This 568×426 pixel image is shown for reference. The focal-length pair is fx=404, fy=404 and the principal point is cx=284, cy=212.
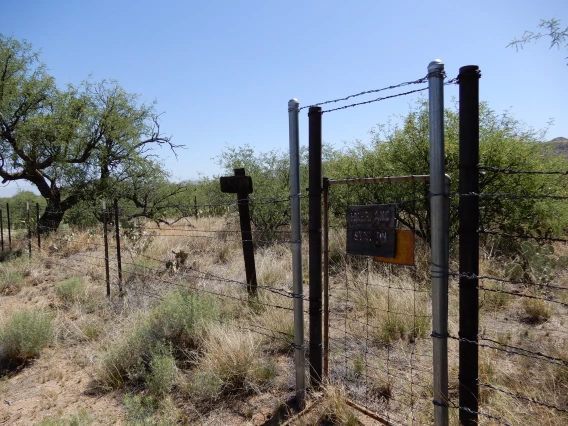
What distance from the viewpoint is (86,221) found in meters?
15.2

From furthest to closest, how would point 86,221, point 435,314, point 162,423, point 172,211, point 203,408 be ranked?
1. point 172,211
2. point 86,221
3. point 203,408
4. point 162,423
5. point 435,314

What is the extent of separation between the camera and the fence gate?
2.73 metres

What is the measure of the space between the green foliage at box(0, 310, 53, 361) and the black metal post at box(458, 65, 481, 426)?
4.79 meters

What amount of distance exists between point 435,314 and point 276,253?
654cm

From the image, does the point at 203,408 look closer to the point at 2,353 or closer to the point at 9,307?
the point at 2,353

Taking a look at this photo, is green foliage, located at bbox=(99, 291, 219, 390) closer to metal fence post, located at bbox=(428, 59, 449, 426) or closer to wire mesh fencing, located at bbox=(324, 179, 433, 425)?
wire mesh fencing, located at bbox=(324, 179, 433, 425)

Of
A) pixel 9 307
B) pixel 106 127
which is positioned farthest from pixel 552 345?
pixel 106 127

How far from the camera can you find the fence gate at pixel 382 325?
2732mm

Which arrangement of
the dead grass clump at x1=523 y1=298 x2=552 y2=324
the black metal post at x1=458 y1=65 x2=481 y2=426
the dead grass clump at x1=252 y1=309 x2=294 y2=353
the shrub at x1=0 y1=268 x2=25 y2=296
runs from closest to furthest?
the black metal post at x1=458 y1=65 x2=481 y2=426 < the dead grass clump at x1=252 y1=309 x2=294 y2=353 < the dead grass clump at x1=523 y1=298 x2=552 y2=324 < the shrub at x1=0 y1=268 x2=25 y2=296

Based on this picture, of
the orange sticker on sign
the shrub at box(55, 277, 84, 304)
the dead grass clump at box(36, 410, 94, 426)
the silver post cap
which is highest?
the silver post cap

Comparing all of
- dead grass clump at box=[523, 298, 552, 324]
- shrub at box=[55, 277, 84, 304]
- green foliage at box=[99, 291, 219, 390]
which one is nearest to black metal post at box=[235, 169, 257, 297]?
green foliage at box=[99, 291, 219, 390]

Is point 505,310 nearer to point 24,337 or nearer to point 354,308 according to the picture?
point 354,308

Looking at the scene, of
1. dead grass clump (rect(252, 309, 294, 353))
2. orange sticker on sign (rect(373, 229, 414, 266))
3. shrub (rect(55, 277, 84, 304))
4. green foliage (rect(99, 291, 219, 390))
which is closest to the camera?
orange sticker on sign (rect(373, 229, 414, 266))

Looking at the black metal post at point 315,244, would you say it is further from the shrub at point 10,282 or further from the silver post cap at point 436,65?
the shrub at point 10,282
